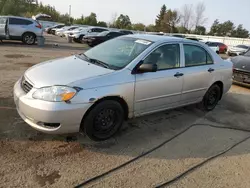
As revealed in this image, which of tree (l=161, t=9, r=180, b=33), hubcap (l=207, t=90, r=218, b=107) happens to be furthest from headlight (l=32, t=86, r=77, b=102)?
tree (l=161, t=9, r=180, b=33)

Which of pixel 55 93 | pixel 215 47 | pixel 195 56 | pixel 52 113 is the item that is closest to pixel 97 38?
pixel 215 47

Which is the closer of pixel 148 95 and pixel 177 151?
pixel 177 151

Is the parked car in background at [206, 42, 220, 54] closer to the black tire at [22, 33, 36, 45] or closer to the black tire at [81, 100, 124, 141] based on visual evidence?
the black tire at [22, 33, 36, 45]

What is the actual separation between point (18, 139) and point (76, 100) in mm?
1127

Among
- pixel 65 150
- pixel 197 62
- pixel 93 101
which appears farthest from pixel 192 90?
pixel 65 150

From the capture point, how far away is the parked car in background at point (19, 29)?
15.1 meters

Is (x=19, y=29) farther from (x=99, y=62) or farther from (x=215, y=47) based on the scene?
(x=215, y=47)

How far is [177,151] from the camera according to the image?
3.81 meters

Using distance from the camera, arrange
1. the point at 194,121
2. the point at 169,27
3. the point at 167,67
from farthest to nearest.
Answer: the point at 169,27 → the point at 194,121 → the point at 167,67

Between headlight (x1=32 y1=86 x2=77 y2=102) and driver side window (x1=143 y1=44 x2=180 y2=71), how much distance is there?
1420 mm

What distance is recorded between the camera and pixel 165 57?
4.53 meters

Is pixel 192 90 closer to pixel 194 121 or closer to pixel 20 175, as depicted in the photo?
pixel 194 121

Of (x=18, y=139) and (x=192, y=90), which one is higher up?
(x=192, y=90)

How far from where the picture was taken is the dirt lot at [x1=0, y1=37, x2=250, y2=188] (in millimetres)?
3000
